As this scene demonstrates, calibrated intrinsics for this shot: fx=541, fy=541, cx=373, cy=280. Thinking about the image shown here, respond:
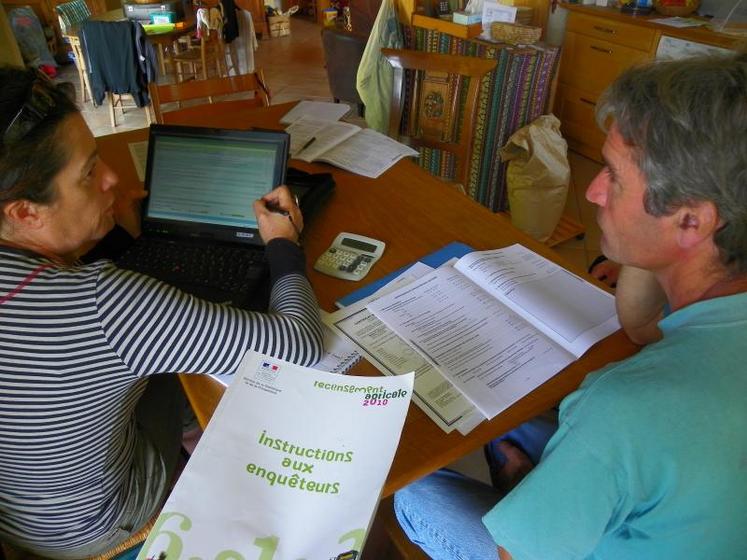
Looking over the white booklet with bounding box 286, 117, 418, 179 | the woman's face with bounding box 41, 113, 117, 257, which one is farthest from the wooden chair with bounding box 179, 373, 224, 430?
the white booklet with bounding box 286, 117, 418, 179

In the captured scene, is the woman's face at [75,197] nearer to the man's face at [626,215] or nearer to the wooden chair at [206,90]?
the man's face at [626,215]

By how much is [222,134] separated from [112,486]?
0.70 m

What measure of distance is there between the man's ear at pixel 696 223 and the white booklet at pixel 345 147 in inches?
33.7

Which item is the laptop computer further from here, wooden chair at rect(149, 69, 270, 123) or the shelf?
the shelf

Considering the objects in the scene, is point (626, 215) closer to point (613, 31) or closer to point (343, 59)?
point (343, 59)

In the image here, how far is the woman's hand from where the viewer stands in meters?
1.04

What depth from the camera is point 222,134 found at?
1100 mm

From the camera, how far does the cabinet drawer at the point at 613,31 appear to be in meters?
3.08

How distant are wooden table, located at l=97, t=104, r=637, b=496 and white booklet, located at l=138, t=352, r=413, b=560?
0.06 meters

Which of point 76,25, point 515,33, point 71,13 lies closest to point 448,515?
point 515,33

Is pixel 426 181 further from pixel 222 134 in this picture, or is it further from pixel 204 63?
pixel 204 63

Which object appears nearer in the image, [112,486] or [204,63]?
[112,486]

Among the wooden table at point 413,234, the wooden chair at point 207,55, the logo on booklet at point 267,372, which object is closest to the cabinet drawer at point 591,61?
→ the wooden table at point 413,234

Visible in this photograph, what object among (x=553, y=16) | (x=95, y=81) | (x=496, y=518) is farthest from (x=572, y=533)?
(x=95, y=81)
